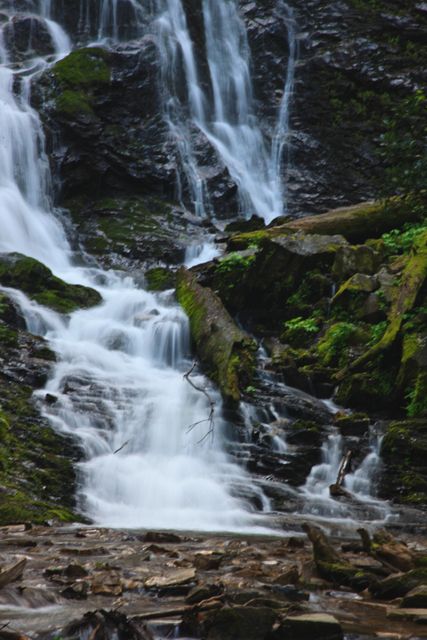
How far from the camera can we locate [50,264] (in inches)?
667

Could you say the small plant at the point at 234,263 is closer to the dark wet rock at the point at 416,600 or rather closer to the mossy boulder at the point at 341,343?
the mossy boulder at the point at 341,343

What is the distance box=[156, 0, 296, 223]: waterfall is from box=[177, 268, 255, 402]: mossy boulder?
815cm

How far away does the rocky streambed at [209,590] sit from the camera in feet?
10.2

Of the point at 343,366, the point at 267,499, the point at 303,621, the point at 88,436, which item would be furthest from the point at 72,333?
the point at 303,621

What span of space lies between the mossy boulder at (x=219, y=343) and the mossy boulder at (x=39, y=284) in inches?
93.5

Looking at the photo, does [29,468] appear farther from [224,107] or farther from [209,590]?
[224,107]

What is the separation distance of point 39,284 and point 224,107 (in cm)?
1250

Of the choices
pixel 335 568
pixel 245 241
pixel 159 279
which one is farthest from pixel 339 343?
pixel 335 568

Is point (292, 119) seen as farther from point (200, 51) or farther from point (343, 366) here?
point (343, 366)

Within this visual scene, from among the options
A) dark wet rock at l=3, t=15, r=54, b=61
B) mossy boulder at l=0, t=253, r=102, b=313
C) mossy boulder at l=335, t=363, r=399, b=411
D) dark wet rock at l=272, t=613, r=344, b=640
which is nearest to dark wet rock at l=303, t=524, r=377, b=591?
dark wet rock at l=272, t=613, r=344, b=640

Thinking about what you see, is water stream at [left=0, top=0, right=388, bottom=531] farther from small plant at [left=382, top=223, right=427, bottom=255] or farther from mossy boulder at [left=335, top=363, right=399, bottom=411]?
small plant at [left=382, top=223, right=427, bottom=255]

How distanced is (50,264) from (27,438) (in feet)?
29.4

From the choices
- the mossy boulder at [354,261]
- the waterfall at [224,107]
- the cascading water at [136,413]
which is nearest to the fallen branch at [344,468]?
the cascading water at [136,413]

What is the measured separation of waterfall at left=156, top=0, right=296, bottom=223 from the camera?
845 inches
